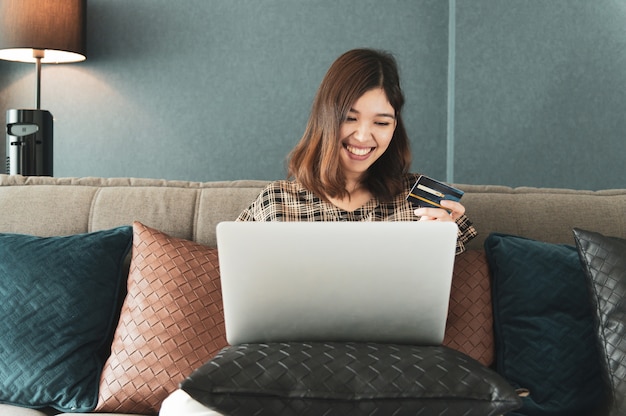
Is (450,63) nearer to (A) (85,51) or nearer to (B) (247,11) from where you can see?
(B) (247,11)

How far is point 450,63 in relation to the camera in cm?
270

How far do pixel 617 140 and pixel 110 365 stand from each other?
2073 millimetres

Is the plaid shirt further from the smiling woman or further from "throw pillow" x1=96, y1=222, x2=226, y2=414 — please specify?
"throw pillow" x1=96, y1=222, x2=226, y2=414

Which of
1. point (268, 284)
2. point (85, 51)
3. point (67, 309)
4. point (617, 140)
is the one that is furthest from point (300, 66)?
point (268, 284)

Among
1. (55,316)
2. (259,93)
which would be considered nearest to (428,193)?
(55,316)

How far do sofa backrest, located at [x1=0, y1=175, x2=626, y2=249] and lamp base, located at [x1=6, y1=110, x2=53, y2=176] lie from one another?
14.8 inches

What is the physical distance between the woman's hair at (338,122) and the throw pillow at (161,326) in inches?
13.5

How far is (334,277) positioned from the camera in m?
1.06

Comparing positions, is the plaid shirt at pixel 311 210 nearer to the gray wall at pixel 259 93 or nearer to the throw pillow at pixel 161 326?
the throw pillow at pixel 161 326

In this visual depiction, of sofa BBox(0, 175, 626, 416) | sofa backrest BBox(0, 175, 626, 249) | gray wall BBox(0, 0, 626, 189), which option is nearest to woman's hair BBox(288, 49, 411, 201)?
sofa backrest BBox(0, 175, 626, 249)

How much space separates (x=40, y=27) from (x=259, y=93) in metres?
0.83

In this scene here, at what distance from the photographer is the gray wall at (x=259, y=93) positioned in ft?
8.75

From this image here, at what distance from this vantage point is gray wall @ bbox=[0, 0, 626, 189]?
2.67 metres

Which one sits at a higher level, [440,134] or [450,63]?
[450,63]
